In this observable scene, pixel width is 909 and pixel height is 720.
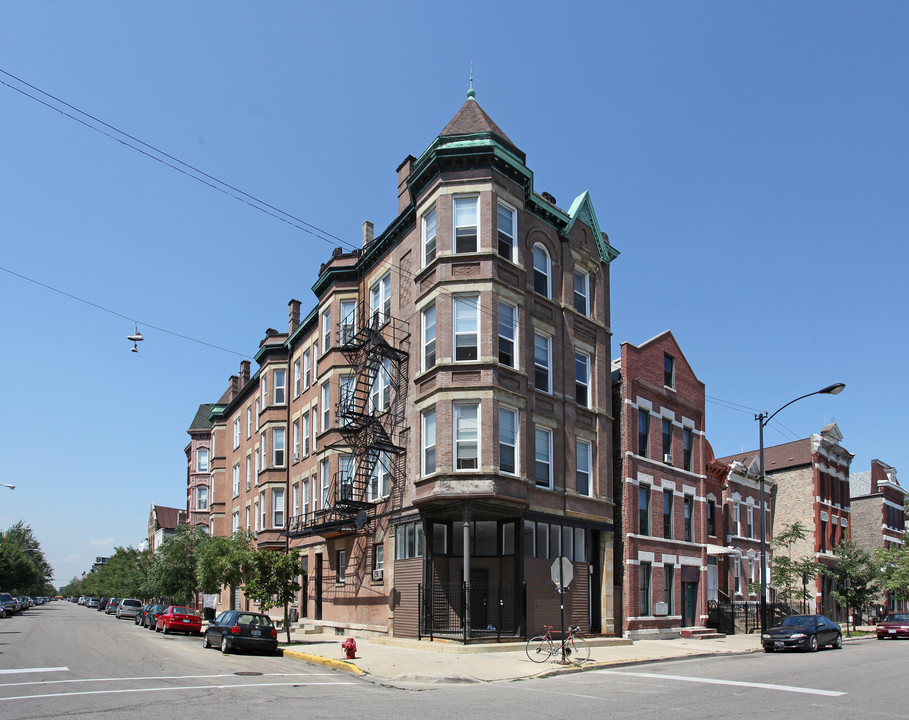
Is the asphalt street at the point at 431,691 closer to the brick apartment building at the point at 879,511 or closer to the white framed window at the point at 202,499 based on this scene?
the white framed window at the point at 202,499

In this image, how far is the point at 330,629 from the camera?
109ft

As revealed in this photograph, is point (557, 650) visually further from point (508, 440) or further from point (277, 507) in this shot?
point (277, 507)

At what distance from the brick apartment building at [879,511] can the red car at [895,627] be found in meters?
27.3

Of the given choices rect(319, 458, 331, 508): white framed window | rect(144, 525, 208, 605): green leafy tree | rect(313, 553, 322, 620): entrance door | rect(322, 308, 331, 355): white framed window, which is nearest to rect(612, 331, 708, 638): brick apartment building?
rect(319, 458, 331, 508): white framed window

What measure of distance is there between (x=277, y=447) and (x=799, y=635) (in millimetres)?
27721

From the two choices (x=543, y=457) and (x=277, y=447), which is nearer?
(x=543, y=457)

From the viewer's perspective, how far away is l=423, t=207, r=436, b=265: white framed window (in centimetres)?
2781

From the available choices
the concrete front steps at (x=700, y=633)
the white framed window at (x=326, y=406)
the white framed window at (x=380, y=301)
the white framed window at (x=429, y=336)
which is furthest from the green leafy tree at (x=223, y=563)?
the concrete front steps at (x=700, y=633)

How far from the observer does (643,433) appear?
3412cm

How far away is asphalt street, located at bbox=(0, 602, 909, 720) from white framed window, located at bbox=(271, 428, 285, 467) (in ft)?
69.1

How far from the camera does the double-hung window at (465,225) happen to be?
88.1 feet

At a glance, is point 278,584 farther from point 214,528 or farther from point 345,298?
point 214,528

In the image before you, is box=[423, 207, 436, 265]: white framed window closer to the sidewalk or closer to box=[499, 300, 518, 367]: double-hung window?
box=[499, 300, 518, 367]: double-hung window

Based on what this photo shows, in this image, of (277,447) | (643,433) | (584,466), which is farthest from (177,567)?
(643,433)
